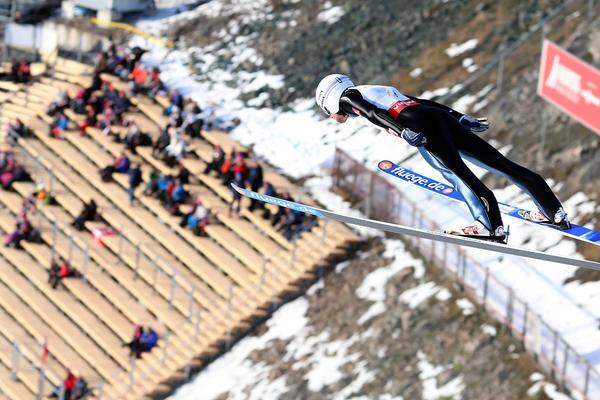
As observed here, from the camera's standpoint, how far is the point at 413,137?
1420cm

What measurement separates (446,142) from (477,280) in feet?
40.4

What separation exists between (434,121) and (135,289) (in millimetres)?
18612

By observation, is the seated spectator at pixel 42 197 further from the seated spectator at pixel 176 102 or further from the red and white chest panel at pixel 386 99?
the red and white chest panel at pixel 386 99

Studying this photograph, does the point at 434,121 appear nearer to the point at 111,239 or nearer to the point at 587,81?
the point at 587,81

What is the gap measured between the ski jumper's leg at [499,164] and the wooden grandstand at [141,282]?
52.6ft

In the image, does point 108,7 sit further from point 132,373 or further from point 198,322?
point 132,373

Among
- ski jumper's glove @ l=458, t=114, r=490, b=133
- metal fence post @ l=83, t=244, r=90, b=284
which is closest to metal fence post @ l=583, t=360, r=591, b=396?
ski jumper's glove @ l=458, t=114, r=490, b=133

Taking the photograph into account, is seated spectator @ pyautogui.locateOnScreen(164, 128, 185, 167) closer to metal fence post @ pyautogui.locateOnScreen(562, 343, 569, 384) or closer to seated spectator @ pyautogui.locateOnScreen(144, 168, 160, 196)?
seated spectator @ pyautogui.locateOnScreen(144, 168, 160, 196)

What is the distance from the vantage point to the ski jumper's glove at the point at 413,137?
558 inches

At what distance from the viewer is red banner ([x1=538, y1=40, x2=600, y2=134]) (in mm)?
26375

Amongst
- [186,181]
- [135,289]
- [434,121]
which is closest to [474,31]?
[186,181]

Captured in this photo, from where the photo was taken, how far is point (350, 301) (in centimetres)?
2944

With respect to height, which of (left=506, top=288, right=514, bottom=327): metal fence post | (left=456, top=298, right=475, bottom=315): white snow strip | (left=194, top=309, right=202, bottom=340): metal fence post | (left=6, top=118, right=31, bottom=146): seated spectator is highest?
(left=506, top=288, right=514, bottom=327): metal fence post

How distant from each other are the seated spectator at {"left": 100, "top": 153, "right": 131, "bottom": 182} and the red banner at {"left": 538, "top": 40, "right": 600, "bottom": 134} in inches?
445
